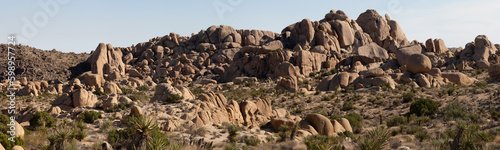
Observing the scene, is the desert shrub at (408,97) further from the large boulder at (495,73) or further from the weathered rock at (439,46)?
the weathered rock at (439,46)

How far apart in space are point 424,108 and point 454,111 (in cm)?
237

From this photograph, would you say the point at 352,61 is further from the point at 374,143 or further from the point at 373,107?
the point at 374,143

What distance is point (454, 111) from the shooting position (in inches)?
1181

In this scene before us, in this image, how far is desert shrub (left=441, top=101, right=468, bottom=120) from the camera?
29.6 m

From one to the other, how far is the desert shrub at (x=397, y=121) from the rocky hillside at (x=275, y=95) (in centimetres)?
11

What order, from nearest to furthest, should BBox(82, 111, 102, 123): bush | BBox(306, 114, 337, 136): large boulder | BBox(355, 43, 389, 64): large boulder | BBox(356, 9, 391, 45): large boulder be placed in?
1. BBox(82, 111, 102, 123): bush
2. BBox(306, 114, 337, 136): large boulder
3. BBox(355, 43, 389, 64): large boulder
4. BBox(356, 9, 391, 45): large boulder

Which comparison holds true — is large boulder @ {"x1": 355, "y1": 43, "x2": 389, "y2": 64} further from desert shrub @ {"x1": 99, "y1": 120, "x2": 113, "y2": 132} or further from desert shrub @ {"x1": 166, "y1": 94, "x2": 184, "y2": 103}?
desert shrub @ {"x1": 99, "y1": 120, "x2": 113, "y2": 132}

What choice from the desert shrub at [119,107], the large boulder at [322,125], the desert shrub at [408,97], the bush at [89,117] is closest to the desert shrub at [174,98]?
the desert shrub at [119,107]

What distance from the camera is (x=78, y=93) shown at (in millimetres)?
32281

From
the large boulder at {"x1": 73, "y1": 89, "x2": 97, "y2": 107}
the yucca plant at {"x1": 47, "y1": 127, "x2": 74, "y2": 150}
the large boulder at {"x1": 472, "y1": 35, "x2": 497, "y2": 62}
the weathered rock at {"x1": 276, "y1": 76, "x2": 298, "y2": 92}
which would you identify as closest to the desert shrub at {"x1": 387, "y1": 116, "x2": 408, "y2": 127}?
the weathered rock at {"x1": 276, "y1": 76, "x2": 298, "y2": 92}

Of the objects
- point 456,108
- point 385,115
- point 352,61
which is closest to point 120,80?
point 352,61

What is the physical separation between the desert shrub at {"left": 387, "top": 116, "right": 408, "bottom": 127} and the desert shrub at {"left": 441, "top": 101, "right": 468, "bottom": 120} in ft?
10.7

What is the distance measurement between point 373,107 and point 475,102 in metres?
9.16

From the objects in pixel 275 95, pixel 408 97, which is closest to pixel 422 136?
pixel 408 97
